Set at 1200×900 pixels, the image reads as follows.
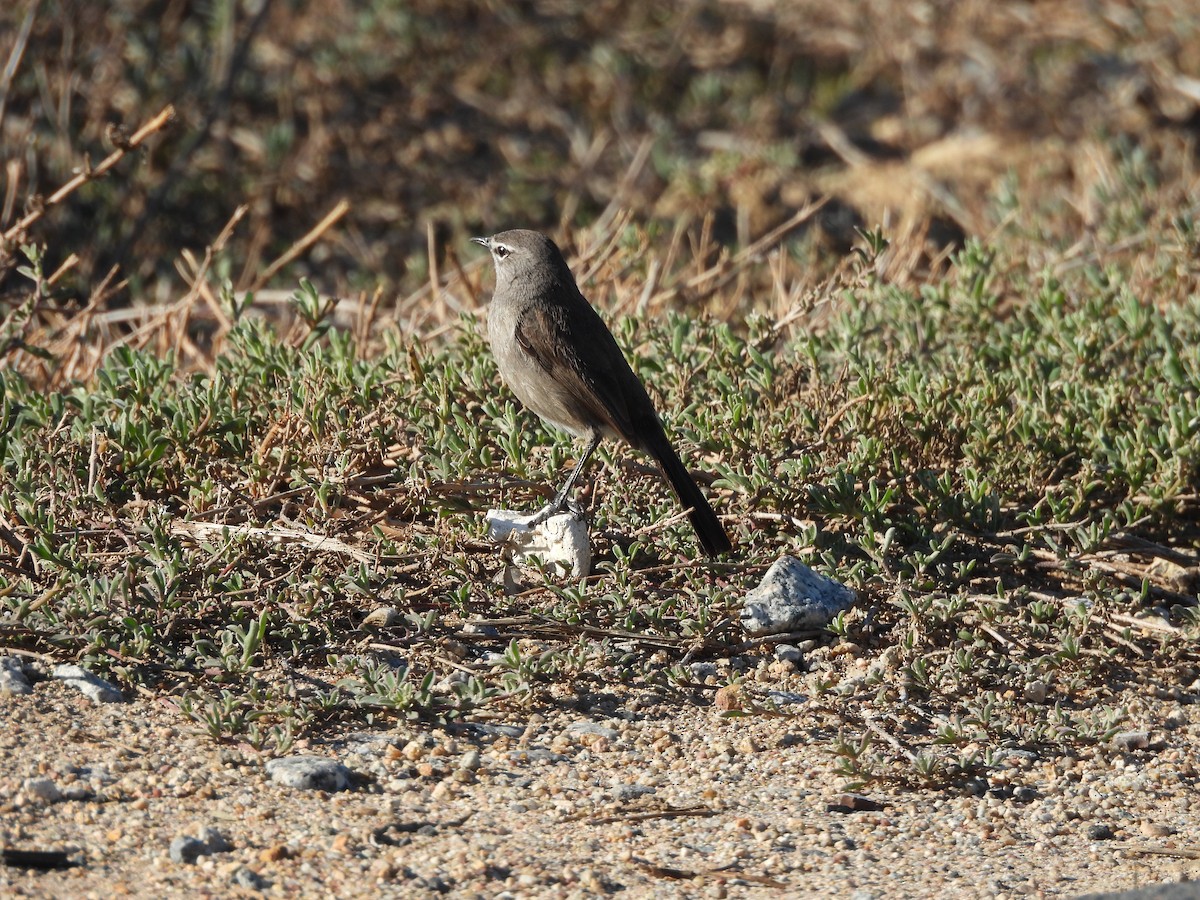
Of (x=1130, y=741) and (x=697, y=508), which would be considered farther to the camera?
(x=697, y=508)

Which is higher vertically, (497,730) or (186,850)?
(186,850)

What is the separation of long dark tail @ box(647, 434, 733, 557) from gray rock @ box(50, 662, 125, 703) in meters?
1.89

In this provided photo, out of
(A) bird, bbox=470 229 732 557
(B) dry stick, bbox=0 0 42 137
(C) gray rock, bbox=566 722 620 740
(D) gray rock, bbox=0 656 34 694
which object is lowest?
(C) gray rock, bbox=566 722 620 740

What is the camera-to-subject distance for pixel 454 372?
567 centimetres

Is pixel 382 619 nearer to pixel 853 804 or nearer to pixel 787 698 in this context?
pixel 787 698

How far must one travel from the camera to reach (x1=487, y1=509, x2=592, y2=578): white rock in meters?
4.92

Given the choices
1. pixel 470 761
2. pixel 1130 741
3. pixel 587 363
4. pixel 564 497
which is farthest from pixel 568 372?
pixel 1130 741

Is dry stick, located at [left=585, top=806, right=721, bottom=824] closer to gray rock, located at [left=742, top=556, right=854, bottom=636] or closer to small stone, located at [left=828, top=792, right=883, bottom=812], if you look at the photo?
small stone, located at [left=828, top=792, right=883, bottom=812]

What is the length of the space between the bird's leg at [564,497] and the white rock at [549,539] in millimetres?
19

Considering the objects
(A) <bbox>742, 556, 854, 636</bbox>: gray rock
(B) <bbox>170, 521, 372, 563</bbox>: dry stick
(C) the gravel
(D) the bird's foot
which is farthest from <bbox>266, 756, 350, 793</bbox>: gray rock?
(A) <bbox>742, 556, 854, 636</bbox>: gray rock

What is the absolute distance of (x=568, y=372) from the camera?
535 centimetres

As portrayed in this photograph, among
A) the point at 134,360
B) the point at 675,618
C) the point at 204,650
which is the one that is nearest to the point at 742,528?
the point at 675,618

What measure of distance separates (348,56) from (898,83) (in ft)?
14.0

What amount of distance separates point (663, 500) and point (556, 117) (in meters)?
6.17
